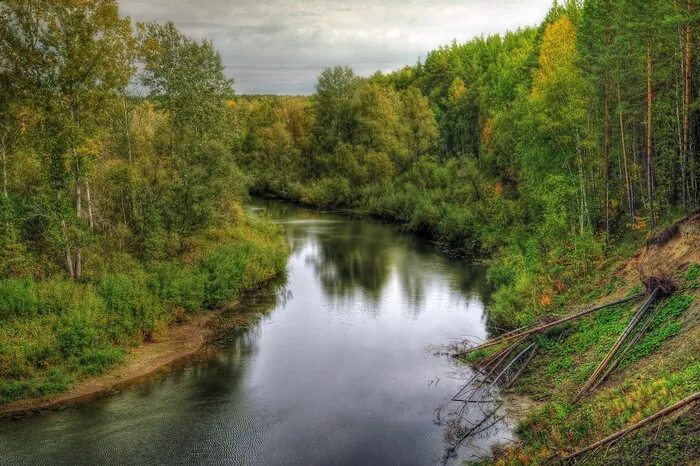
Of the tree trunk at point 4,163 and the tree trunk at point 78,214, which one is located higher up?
the tree trunk at point 4,163

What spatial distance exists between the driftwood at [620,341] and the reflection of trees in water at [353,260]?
55.7ft

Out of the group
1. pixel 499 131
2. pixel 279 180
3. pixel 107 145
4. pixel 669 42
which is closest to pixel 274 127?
pixel 279 180

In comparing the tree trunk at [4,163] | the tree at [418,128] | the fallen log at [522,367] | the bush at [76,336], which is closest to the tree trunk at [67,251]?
the tree trunk at [4,163]

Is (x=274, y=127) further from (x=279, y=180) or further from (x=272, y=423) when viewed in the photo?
(x=272, y=423)

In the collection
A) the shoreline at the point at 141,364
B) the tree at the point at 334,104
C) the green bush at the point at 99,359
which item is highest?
the tree at the point at 334,104

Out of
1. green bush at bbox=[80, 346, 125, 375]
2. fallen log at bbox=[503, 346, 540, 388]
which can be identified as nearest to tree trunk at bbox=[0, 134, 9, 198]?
green bush at bbox=[80, 346, 125, 375]

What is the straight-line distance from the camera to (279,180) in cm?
8025

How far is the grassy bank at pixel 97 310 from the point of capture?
824 inches

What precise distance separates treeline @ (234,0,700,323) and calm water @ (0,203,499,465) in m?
4.70

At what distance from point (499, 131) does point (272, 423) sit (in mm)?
32457

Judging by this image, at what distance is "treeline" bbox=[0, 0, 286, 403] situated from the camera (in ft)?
74.1

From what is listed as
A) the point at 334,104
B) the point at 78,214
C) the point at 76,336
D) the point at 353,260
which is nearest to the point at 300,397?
the point at 76,336

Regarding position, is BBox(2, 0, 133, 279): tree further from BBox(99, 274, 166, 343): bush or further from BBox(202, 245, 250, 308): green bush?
BBox(202, 245, 250, 308): green bush

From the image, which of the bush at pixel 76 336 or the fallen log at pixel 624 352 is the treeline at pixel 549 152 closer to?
the fallen log at pixel 624 352
